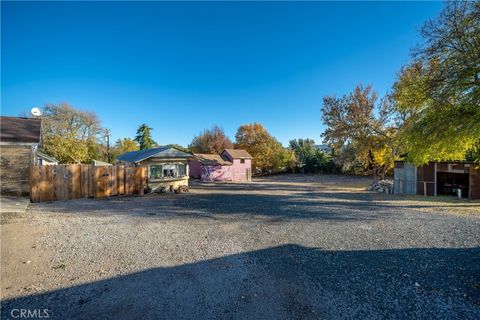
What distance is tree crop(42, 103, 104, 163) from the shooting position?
1027 inches

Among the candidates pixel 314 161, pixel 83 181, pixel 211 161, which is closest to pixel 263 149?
pixel 314 161

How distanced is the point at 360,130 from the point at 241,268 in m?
21.2

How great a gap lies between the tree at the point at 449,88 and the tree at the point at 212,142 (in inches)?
1316

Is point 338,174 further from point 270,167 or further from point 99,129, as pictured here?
point 99,129

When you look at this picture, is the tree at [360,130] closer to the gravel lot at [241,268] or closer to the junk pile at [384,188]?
the junk pile at [384,188]

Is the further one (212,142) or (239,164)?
(212,142)

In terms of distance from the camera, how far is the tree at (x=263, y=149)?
40.4 metres

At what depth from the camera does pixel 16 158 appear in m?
10.9

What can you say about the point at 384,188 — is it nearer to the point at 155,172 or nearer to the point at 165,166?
the point at 165,166

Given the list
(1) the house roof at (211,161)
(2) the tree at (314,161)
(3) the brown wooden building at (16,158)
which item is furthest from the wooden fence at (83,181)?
(2) the tree at (314,161)

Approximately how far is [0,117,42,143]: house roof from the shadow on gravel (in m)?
10.8

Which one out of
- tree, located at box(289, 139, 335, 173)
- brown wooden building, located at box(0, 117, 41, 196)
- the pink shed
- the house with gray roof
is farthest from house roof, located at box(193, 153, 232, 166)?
brown wooden building, located at box(0, 117, 41, 196)

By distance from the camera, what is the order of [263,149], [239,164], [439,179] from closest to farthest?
[439,179] → [239,164] → [263,149]

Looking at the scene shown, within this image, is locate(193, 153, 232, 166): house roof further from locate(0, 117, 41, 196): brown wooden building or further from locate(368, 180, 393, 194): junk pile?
locate(0, 117, 41, 196): brown wooden building
